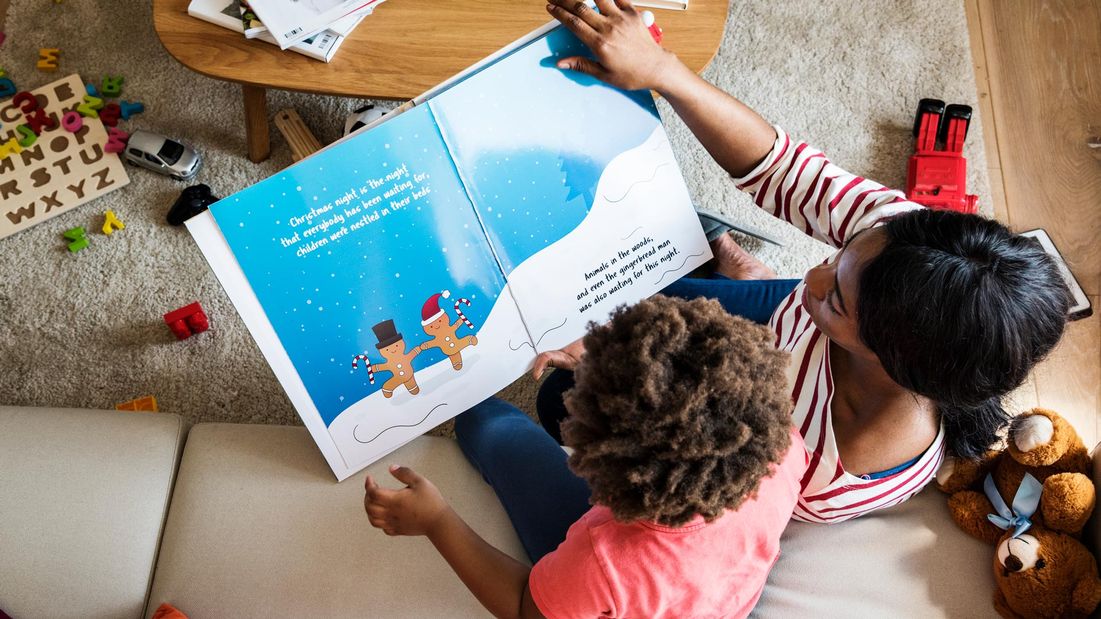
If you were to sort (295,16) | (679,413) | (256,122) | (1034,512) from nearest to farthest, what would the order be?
1. (679,413)
2. (1034,512)
3. (295,16)
4. (256,122)

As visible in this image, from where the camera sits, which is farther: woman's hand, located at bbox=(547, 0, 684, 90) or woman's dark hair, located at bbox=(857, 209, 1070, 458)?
woman's hand, located at bbox=(547, 0, 684, 90)

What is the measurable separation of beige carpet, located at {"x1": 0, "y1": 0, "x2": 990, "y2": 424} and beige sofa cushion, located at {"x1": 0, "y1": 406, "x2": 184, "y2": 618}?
0.33 meters

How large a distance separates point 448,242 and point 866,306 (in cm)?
50

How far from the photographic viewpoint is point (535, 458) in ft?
3.38

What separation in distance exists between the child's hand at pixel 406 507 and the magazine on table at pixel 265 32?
2.03 feet

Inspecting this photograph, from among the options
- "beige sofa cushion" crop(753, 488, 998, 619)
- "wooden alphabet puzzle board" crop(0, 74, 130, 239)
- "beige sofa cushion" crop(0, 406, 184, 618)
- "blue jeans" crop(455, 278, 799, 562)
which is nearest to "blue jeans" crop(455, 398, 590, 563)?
"blue jeans" crop(455, 278, 799, 562)

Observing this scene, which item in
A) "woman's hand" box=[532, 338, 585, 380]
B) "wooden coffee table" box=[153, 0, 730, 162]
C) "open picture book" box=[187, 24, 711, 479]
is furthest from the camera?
"wooden coffee table" box=[153, 0, 730, 162]

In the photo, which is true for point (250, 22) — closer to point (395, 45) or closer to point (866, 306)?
point (395, 45)

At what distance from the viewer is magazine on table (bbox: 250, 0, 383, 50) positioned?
1157mm

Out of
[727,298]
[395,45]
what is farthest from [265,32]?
[727,298]

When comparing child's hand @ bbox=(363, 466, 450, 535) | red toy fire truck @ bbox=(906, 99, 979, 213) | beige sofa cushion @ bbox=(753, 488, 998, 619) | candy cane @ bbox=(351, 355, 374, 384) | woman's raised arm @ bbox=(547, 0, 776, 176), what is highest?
woman's raised arm @ bbox=(547, 0, 776, 176)

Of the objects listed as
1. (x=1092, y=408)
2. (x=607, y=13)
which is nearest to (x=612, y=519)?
(x=607, y=13)

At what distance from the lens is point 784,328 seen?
100 cm

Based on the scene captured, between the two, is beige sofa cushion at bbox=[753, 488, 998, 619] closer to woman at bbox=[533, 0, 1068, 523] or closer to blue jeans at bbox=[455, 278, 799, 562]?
woman at bbox=[533, 0, 1068, 523]
